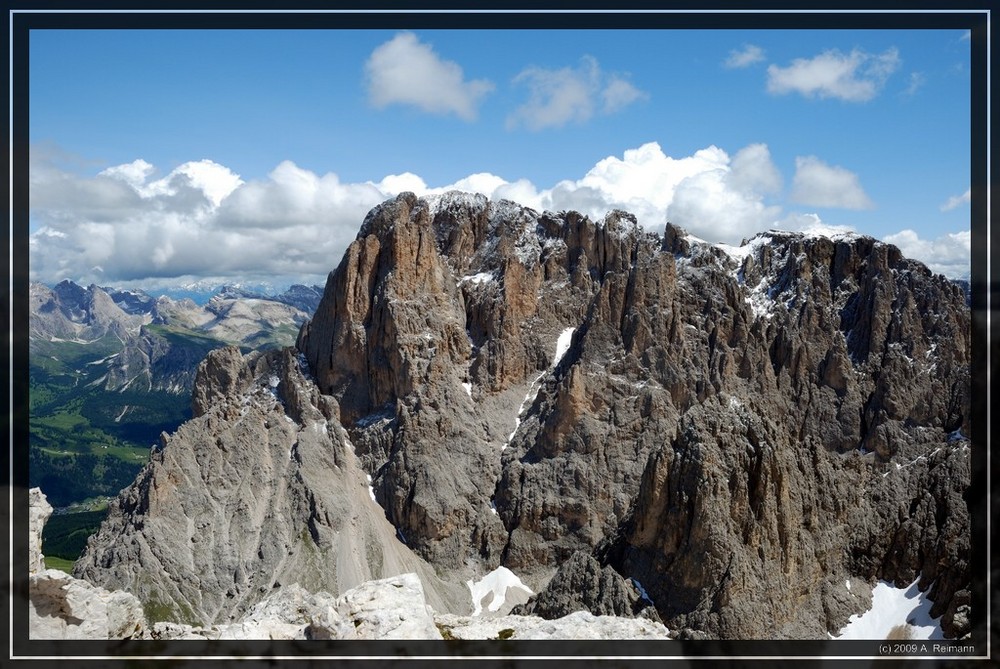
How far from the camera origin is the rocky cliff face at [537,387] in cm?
11762

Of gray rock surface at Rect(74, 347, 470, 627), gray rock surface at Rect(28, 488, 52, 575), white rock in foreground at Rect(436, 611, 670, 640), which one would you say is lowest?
gray rock surface at Rect(74, 347, 470, 627)

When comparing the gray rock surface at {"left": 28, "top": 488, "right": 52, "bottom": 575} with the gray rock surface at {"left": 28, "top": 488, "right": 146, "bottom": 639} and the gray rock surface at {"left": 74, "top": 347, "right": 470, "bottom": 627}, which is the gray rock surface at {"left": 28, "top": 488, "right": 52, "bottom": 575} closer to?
the gray rock surface at {"left": 28, "top": 488, "right": 146, "bottom": 639}

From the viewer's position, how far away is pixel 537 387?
500 ft

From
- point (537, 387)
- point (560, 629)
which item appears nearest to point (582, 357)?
point (537, 387)

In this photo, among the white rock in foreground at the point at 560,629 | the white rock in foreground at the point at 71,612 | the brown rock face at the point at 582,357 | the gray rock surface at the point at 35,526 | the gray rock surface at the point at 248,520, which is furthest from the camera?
the brown rock face at the point at 582,357

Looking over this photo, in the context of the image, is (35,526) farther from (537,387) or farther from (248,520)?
(537,387)

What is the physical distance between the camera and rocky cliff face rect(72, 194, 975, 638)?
11762 centimetres

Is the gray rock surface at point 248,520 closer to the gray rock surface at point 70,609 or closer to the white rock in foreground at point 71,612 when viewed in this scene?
the gray rock surface at point 70,609

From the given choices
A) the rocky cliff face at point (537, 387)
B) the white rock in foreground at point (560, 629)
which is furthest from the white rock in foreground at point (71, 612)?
the rocky cliff face at point (537, 387)

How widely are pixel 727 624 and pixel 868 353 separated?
4081 inches

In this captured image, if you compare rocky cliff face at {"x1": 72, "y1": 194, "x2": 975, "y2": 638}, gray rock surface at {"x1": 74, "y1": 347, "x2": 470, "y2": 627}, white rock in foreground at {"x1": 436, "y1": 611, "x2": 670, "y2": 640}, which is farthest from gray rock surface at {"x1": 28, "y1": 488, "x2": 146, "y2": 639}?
gray rock surface at {"x1": 74, "y1": 347, "x2": 470, "y2": 627}

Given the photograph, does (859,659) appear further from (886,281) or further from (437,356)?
(886,281)

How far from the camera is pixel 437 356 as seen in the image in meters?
144
